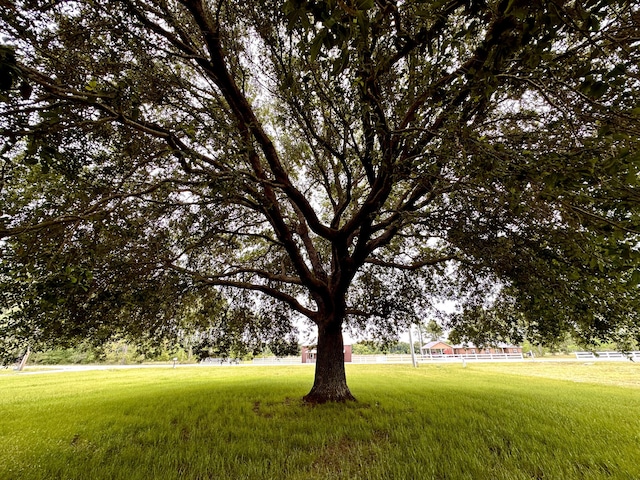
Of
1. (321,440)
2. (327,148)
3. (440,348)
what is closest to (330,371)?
(321,440)

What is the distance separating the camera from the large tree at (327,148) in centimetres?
252

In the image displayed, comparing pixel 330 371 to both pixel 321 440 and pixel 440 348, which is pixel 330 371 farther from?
pixel 440 348

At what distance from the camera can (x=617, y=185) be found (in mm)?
2365

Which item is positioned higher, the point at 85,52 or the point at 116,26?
the point at 116,26

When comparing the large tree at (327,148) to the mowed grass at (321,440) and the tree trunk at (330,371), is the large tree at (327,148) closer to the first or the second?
the tree trunk at (330,371)

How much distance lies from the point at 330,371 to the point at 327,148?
6.06 m

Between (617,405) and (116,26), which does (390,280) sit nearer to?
(617,405)

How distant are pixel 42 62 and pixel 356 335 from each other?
10.6m

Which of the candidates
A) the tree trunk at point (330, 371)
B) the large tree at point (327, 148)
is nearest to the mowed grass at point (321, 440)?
the tree trunk at point (330, 371)

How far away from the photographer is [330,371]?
806cm

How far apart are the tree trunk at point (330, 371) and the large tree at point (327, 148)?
61mm

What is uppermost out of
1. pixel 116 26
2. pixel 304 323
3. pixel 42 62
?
pixel 116 26

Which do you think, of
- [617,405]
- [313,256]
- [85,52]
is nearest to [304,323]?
[313,256]

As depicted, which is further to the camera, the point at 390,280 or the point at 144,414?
the point at 390,280
